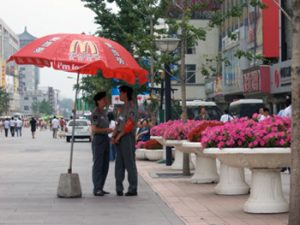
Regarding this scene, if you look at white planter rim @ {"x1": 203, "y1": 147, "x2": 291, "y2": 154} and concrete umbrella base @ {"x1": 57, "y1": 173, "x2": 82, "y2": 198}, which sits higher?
white planter rim @ {"x1": 203, "y1": 147, "x2": 291, "y2": 154}

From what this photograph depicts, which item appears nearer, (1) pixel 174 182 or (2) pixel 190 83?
(1) pixel 174 182

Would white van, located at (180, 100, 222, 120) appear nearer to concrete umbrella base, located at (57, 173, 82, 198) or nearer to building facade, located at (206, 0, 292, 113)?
building facade, located at (206, 0, 292, 113)

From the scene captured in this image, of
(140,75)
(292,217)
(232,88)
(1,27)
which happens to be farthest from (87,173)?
(1,27)

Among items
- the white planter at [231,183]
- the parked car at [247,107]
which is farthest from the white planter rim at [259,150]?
the parked car at [247,107]

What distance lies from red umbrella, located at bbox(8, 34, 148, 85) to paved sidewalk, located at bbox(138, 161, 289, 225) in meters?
2.30

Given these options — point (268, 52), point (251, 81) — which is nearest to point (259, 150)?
point (268, 52)

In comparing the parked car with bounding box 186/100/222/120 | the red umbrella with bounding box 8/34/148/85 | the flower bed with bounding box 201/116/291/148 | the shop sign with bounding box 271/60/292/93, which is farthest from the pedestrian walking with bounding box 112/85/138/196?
the parked car with bounding box 186/100/222/120

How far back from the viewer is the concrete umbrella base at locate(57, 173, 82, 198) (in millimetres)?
11852

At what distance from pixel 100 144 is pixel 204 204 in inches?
91.7

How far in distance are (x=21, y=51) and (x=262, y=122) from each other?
4.09 m

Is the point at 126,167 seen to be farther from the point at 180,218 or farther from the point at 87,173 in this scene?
the point at 87,173

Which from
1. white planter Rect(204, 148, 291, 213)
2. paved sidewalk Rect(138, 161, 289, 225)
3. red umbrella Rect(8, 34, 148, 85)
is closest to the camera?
paved sidewalk Rect(138, 161, 289, 225)

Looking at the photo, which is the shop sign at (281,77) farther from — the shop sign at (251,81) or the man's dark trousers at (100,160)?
the man's dark trousers at (100,160)

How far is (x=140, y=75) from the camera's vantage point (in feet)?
42.8
